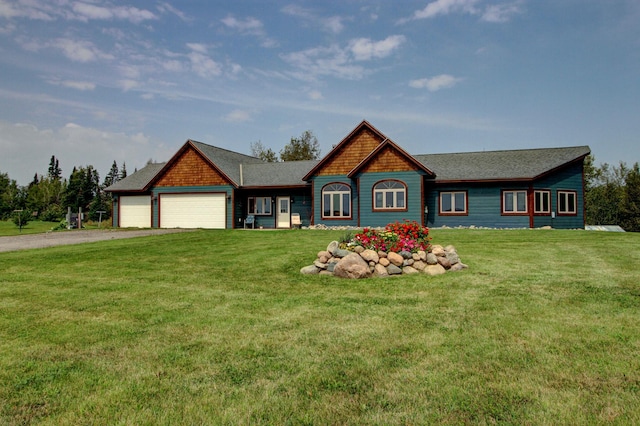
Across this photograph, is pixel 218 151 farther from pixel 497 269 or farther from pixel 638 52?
pixel 638 52

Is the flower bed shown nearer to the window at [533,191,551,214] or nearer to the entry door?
the window at [533,191,551,214]

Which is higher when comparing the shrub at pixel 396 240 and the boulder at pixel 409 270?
the shrub at pixel 396 240

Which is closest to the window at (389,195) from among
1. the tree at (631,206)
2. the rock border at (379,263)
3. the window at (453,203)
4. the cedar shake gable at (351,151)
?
the cedar shake gable at (351,151)

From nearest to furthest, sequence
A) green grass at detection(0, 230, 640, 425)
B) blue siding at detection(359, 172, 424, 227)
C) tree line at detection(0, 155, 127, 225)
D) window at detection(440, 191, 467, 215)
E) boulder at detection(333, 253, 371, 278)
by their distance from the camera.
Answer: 1. green grass at detection(0, 230, 640, 425)
2. boulder at detection(333, 253, 371, 278)
3. blue siding at detection(359, 172, 424, 227)
4. window at detection(440, 191, 467, 215)
5. tree line at detection(0, 155, 127, 225)

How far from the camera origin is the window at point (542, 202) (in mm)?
22125

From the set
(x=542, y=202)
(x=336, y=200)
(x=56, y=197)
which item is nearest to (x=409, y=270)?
(x=336, y=200)

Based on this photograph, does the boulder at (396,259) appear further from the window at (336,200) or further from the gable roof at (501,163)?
the gable roof at (501,163)

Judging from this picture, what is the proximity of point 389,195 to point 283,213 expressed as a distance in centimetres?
736

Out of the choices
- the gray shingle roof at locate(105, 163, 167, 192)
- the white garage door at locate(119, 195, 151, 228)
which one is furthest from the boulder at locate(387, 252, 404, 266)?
the white garage door at locate(119, 195, 151, 228)

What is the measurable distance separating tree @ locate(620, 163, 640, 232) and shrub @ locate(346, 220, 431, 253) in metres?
40.8

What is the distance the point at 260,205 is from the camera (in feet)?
86.7

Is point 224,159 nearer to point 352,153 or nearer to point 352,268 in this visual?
point 352,153

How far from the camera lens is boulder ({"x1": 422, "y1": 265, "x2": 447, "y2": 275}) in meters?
8.58

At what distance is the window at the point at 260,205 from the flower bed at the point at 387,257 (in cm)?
1696
